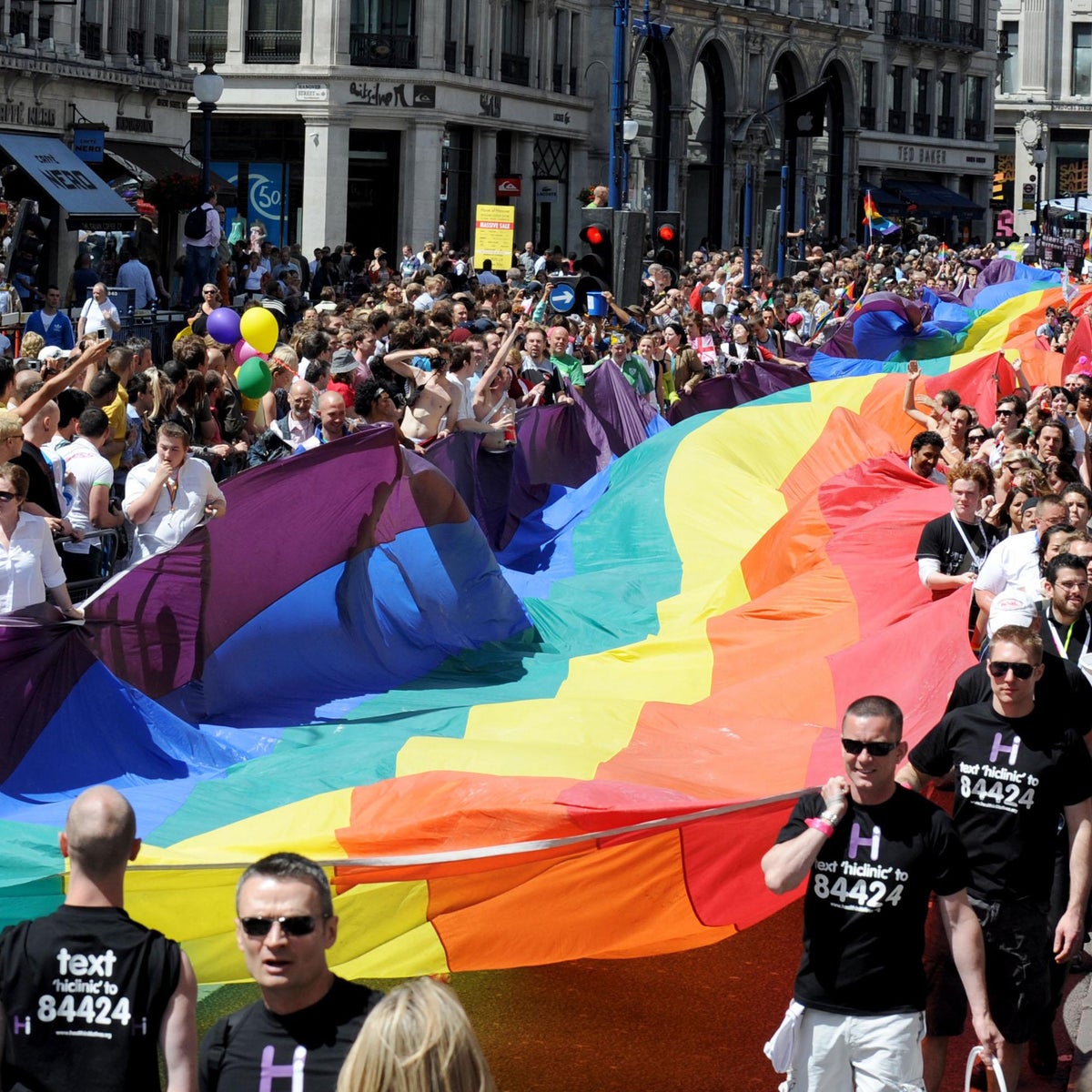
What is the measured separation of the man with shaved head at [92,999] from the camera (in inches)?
174

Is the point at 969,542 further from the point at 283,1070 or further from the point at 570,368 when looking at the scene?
the point at 570,368

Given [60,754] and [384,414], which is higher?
[384,414]

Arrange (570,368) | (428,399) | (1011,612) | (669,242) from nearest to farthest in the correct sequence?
1. (1011,612)
2. (428,399)
3. (570,368)
4. (669,242)

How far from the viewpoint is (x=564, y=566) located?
13.5 metres

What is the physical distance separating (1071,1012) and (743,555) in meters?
5.68

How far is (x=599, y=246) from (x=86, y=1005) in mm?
17769

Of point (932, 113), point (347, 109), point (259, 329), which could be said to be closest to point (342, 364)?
point (259, 329)

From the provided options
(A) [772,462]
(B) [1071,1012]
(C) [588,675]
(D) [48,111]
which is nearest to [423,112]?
(D) [48,111]

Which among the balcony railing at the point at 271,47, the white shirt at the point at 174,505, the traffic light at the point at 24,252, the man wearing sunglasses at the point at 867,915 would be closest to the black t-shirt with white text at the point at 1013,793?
the man wearing sunglasses at the point at 867,915

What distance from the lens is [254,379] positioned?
12.8 m

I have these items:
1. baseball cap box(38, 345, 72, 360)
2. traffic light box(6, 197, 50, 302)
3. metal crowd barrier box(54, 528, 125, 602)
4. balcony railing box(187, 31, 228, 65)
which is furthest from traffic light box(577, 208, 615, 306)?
balcony railing box(187, 31, 228, 65)

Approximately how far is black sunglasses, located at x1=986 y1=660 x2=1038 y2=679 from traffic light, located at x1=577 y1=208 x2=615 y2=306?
15.1m

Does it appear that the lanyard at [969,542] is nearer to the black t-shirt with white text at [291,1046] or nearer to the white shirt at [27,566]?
the white shirt at [27,566]

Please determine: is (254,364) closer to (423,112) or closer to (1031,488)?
(1031,488)
